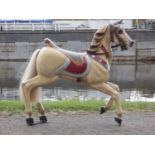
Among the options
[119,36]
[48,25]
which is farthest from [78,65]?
[48,25]

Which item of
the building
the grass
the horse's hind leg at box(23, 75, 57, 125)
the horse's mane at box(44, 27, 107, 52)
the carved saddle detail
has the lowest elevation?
the grass

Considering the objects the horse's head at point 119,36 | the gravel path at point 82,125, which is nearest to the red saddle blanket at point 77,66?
the horse's head at point 119,36

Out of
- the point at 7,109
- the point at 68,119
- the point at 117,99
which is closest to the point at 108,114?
the point at 68,119

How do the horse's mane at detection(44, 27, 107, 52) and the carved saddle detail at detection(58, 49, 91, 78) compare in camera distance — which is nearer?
the carved saddle detail at detection(58, 49, 91, 78)

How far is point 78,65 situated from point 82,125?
105cm

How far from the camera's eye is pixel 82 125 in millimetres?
7043

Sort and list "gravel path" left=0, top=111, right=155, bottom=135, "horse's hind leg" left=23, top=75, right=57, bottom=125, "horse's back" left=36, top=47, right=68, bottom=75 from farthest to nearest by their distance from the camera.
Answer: "horse's hind leg" left=23, top=75, right=57, bottom=125 < "horse's back" left=36, top=47, right=68, bottom=75 < "gravel path" left=0, top=111, right=155, bottom=135

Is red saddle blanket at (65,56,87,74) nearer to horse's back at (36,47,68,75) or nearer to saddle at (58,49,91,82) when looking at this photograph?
saddle at (58,49,91,82)

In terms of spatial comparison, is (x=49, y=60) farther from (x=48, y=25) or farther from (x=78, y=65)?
(x=48, y=25)

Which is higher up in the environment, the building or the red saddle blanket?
the building

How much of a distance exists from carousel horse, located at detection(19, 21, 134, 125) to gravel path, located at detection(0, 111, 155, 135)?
0.29 metres

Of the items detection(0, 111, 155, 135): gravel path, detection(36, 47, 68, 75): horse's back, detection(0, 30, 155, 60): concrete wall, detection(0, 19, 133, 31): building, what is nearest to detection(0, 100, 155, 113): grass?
detection(0, 111, 155, 135): gravel path

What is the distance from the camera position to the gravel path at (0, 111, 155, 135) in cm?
643

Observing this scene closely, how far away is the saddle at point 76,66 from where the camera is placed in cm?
670
